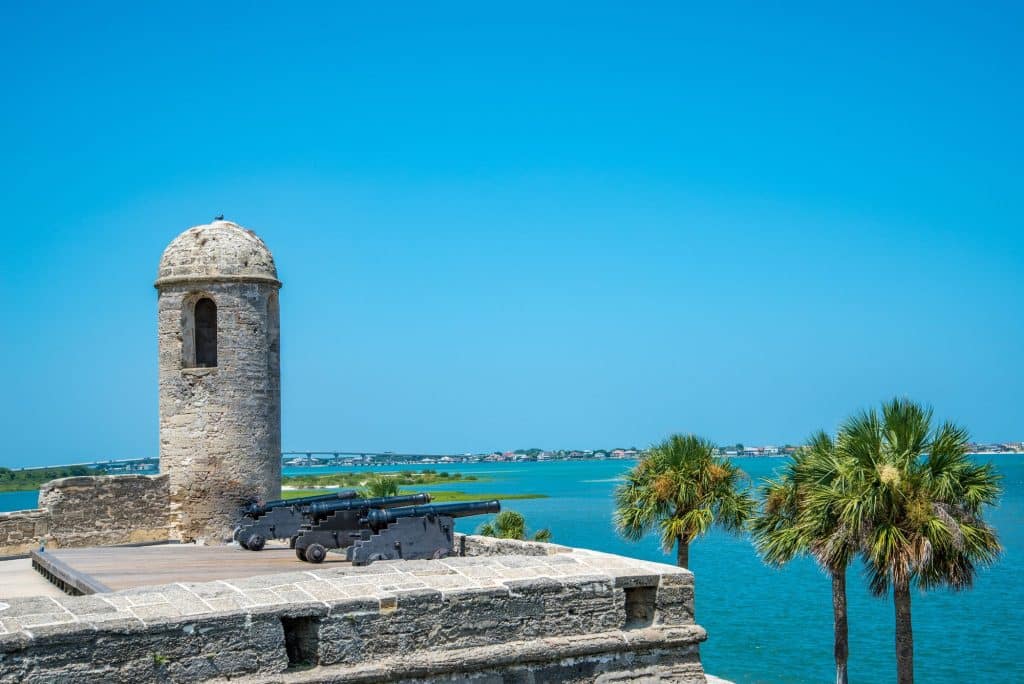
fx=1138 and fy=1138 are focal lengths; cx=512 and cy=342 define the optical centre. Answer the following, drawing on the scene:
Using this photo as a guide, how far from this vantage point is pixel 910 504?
15.0 m

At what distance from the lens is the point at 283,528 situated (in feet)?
39.0

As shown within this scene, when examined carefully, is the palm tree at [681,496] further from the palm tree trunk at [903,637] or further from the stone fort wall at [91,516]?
the stone fort wall at [91,516]

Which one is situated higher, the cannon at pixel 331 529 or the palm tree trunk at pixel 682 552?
the cannon at pixel 331 529

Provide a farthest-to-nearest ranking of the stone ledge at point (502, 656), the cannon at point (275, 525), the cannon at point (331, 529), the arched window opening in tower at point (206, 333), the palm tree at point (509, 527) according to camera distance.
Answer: the palm tree at point (509, 527)
the arched window opening in tower at point (206, 333)
the cannon at point (275, 525)
the cannon at point (331, 529)
the stone ledge at point (502, 656)

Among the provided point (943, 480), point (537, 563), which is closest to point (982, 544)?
point (943, 480)

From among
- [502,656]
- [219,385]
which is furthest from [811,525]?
[502,656]

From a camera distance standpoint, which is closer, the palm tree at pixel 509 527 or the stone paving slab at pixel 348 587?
the stone paving slab at pixel 348 587

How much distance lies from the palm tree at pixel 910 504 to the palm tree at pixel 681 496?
4680 mm

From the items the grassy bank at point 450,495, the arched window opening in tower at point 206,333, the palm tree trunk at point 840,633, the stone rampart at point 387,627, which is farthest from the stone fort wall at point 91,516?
the grassy bank at point 450,495

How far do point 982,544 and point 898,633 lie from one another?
168 centimetres

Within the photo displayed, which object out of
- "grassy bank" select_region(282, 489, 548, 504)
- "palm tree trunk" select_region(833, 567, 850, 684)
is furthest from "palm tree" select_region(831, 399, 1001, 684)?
"grassy bank" select_region(282, 489, 548, 504)

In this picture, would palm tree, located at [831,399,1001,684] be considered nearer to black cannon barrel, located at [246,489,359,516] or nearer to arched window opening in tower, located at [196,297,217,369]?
black cannon barrel, located at [246,489,359,516]

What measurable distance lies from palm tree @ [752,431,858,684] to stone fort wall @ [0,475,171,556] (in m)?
8.86

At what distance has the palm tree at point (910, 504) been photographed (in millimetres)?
14812
